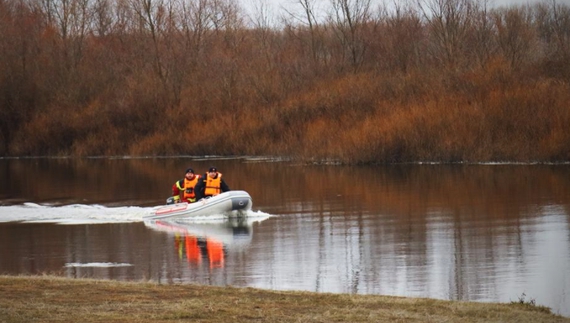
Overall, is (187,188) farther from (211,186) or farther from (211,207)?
(211,207)

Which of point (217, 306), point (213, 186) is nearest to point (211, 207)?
point (213, 186)

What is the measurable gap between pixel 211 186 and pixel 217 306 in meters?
17.0

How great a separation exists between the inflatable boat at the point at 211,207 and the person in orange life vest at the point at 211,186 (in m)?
0.58

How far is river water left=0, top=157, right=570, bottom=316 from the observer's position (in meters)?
16.9

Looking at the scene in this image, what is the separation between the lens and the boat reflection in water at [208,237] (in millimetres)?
20772

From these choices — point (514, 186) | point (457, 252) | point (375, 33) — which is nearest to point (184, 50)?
point (375, 33)

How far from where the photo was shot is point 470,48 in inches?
2299

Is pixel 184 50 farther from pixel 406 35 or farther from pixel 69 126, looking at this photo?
pixel 406 35

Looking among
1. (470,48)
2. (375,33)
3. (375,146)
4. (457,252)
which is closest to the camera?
(457,252)

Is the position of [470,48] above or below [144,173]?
above

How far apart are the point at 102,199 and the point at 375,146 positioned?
50.3ft

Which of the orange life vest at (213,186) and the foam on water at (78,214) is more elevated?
the orange life vest at (213,186)

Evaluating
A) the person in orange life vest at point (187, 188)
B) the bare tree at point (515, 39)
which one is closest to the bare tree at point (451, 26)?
the bare tree at point (515, 39)

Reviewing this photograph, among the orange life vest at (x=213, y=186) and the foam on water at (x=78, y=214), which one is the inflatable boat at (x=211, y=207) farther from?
the orange life vest at (x=213, y=186)
